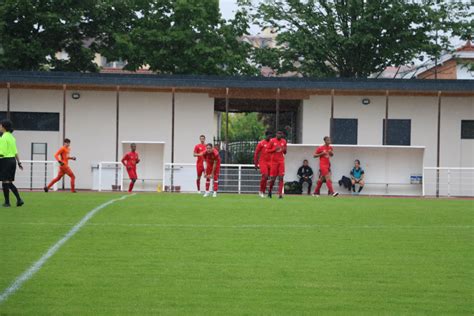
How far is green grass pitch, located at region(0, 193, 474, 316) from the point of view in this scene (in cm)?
959

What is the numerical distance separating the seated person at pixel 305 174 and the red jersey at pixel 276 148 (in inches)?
364

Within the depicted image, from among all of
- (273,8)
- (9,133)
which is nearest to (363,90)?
(9,133)

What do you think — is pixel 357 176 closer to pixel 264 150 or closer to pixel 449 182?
pixel 449 182

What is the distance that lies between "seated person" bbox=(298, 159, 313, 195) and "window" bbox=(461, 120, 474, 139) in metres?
6.84

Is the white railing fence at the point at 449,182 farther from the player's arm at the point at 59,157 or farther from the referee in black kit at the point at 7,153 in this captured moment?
the referee in black kit at the point at 7,153

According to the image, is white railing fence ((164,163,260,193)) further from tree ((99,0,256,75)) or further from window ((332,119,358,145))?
tree ((99,0,256,75))

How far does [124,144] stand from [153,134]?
1276 millimetres

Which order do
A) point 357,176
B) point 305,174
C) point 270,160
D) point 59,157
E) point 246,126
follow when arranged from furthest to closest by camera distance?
point 246,126 < point 357,176 < point 305,174 < point 59,157 < point 270,160

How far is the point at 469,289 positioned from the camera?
1066cm

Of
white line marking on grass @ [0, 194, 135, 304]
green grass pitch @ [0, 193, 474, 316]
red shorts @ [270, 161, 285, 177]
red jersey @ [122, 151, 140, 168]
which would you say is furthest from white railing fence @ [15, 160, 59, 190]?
white line marking on grass @ [0, 194, 135, 304]

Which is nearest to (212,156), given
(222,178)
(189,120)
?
(222,178)

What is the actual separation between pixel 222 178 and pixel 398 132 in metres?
7.63

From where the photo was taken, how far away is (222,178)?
123 feet

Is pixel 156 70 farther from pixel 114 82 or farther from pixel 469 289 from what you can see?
pixel 469 289
